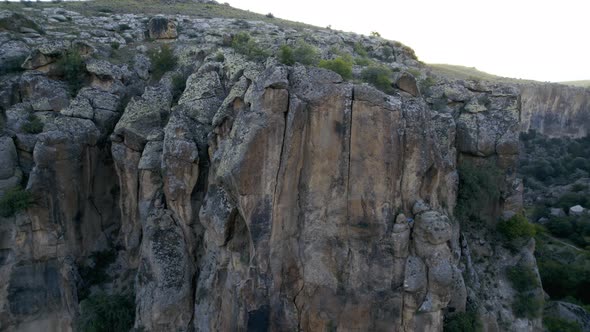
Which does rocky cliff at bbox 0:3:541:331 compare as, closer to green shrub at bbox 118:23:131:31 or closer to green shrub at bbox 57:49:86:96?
green shrub at bbox 57:49:86:96

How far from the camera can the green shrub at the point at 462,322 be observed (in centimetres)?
1533

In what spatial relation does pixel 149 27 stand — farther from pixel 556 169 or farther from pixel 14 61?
pixel 556 169

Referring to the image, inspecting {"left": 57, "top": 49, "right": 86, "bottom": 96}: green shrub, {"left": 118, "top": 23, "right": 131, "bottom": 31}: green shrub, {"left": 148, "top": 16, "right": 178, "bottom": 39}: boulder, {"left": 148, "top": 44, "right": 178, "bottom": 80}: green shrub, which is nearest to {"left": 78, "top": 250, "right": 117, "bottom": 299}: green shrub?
{"left": 57, "top": 49, "right": 86, "bottom": 96}: green shrub

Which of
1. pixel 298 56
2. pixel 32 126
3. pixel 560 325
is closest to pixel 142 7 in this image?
pixel 32 126

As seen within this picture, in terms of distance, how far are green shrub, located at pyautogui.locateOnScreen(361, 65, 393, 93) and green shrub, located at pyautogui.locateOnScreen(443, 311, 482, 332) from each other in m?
8.60

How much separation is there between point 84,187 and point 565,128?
72.9 meters

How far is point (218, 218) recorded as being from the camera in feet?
48.0

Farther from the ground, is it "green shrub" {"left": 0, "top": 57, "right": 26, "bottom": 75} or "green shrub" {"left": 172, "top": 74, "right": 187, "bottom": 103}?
"green shrub" {"left": 172, "top": 74, "right": 187, "bottom": 103}

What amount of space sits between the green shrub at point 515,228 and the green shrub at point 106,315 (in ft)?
53.3

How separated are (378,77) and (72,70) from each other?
15.2 meters

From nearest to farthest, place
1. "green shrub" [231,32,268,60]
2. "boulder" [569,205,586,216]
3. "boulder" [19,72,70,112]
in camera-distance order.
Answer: "green shrub" [231,32,268,60] → "boulder" [19,72,70,112] → "boulder" [569,205,586,216]

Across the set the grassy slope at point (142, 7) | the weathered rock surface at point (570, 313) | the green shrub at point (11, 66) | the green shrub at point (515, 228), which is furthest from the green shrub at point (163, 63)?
the weathered rock surface at point (570, 313)

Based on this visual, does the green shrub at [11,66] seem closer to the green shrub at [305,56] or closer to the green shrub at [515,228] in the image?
the green shrub at [305,56]

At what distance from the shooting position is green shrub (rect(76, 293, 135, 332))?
55.2 ft
